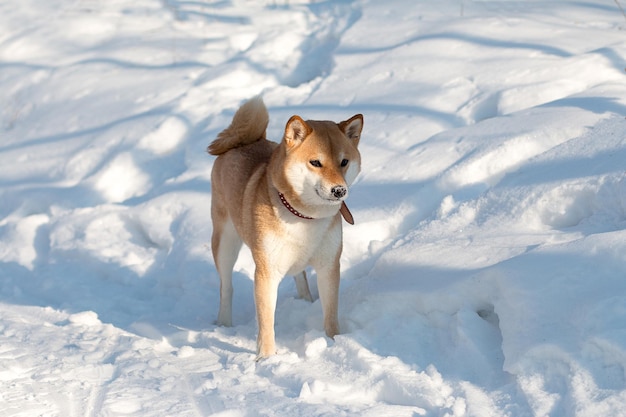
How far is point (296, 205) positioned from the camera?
356 cm

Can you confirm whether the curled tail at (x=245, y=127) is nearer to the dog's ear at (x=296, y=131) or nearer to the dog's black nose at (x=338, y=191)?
the dog's ear at (x=296, y=131)

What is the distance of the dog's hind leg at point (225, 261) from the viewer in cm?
438

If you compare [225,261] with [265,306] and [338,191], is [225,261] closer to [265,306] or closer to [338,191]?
[265,306]

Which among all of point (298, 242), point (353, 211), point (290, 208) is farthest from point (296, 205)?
point (353, 211)

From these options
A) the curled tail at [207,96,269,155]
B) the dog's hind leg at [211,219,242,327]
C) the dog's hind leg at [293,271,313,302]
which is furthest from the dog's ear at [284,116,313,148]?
the dog's hind leg at [293,271,313,302]

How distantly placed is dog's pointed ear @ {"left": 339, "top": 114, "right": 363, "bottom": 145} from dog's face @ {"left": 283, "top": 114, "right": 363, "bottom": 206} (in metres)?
0.11

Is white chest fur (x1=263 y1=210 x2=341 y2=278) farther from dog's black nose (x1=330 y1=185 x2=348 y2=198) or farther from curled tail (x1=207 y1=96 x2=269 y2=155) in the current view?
curled tail (x1=207 y1=96 x2=269 y2=155)

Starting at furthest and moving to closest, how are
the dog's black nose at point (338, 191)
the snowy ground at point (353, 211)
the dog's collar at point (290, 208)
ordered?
the dog's collar at point (290, 208)
the dog's black nose at point (338, 191)
the snowy ground at point (353, 211)

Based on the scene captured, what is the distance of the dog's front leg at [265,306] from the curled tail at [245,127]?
0.98 m

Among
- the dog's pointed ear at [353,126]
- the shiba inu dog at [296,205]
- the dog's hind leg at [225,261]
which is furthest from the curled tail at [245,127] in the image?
the dog's pointed ear at [353,126]

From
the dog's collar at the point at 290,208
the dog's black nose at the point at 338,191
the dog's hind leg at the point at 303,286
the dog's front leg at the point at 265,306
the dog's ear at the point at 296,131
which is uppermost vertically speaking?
the dog's ear at the point at 296,131

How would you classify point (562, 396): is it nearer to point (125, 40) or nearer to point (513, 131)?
point (513, 131)

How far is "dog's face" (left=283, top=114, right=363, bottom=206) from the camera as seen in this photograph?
11.1 feet

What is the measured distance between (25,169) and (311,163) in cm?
431
